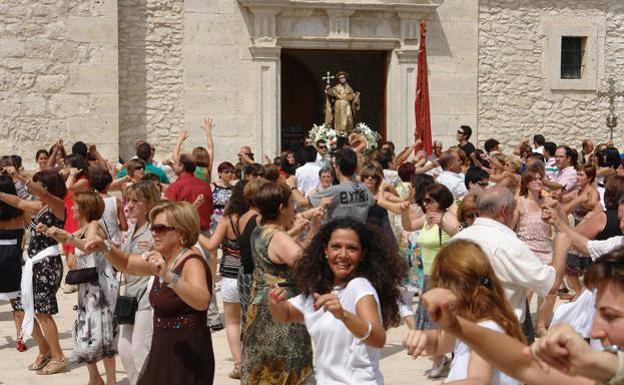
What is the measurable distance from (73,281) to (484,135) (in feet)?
45.9

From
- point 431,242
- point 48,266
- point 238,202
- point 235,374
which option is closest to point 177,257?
point 238,202

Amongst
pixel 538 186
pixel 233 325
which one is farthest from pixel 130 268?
pixel 538 186

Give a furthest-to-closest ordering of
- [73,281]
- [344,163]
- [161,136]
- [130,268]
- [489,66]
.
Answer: [489,66] → [161,136] → [344,163] → [73,281] → [130,268]

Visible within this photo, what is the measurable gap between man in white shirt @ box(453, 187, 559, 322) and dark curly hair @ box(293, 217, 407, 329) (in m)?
0.93

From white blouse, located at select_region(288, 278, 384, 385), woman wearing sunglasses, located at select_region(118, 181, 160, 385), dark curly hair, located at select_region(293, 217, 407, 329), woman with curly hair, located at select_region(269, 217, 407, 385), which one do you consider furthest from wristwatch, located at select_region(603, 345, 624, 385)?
woman wearing sunglasses, located at select_region(118, 181, 160, 385)

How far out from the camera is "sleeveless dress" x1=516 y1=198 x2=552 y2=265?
967cm

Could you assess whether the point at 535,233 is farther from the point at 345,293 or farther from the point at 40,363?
the point at 345,293

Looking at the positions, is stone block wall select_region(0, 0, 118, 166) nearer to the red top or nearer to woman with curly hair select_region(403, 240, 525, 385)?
the red top

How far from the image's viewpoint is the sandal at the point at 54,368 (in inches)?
347

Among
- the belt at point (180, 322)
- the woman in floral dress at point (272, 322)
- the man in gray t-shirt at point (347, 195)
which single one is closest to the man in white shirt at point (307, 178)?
the man in gray t-shirt at point (347, 195)

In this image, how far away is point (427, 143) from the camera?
17.7 metres

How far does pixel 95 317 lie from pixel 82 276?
32 cm

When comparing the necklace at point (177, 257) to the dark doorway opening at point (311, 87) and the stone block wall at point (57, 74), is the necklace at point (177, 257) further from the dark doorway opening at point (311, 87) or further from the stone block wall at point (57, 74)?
the dark doorway opening at point (311, 87)

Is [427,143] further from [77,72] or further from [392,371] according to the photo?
[392,371]
